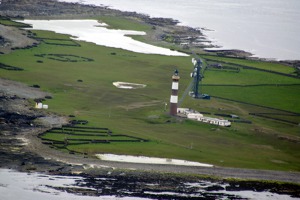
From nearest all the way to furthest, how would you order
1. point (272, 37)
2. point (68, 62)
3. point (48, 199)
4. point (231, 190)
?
point (48, 199) → point (231, 190) → point (68, 62) → point (272, 37)

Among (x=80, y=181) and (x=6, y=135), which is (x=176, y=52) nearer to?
(x=6, y=135)

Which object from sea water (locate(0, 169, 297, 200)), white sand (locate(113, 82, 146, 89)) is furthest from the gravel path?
white sand (locate(113, 82, 146, 89))

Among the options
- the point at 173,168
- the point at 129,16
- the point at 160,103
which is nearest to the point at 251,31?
the point at 129,16

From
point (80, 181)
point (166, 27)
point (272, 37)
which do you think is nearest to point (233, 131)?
point (80, 181)

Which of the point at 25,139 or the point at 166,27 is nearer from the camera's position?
the point at 25,139

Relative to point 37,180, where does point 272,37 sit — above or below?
above

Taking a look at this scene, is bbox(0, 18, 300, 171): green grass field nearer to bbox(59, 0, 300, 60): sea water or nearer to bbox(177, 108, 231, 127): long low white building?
bbox(177, 108, 231, 127): long low white building

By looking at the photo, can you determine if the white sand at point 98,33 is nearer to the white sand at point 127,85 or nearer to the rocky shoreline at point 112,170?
the white sand at point 127,85
